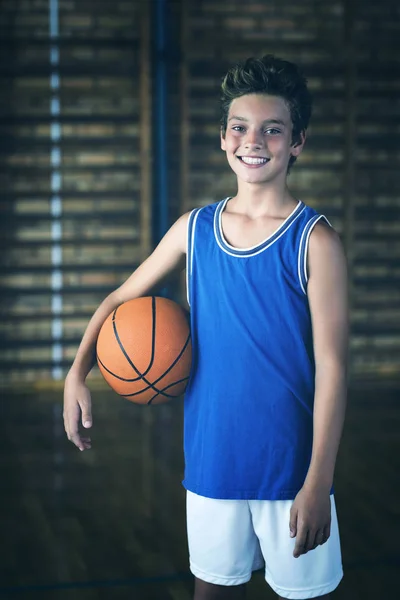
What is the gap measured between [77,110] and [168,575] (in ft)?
13.8

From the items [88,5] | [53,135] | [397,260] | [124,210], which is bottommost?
[397,260]

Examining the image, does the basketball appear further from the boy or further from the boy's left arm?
the boy's left arm

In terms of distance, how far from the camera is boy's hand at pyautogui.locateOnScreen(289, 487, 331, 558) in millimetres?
1481

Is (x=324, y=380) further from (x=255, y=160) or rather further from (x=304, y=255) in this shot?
(x=255, y=160)

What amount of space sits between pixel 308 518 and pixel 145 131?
4888 mm

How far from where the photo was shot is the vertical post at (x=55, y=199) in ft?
19.4

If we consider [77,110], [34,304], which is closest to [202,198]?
[77,110]

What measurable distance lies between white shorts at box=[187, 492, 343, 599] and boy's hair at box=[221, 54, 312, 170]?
0.80 metres

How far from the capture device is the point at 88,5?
594 centimetres

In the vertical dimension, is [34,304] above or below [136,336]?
below

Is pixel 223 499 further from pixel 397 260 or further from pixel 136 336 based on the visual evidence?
pixel 397 260

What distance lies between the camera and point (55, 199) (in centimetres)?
604

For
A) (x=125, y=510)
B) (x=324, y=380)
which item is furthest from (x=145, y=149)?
(x=324, y=380)

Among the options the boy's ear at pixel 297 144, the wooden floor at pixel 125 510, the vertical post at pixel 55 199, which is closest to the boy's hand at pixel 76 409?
the boy's ear at pixel 297 144
